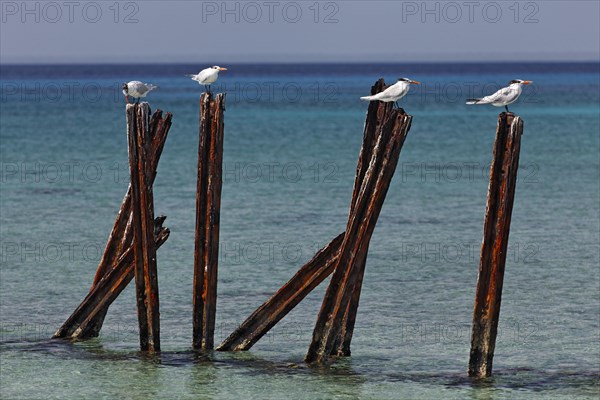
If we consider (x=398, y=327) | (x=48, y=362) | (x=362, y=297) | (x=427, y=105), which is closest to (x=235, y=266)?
(x=362, y=297)

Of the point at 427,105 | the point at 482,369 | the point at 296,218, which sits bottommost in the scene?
the point at 482,369

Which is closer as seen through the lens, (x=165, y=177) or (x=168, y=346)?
(x=168, y=346)

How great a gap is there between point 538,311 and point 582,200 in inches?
663

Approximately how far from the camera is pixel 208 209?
1614 centimetres

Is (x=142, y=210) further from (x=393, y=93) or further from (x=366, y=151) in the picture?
(x=393, y=93)

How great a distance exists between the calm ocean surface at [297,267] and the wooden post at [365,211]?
113cm

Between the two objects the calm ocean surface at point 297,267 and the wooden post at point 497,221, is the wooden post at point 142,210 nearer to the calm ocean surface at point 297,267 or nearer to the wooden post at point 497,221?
the calm ocean surface at point 297,267

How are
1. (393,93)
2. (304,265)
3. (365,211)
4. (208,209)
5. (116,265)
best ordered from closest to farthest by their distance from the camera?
(393,93)
(365,211)
(208,209)
(304,265)
(116,265)

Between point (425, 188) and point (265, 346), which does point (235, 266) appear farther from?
point (425, 188)

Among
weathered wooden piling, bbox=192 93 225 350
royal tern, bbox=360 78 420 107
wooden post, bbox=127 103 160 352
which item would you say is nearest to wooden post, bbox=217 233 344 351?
weathered wooden piling, bbox=192 93 225 350

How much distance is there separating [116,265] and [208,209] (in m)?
1.74

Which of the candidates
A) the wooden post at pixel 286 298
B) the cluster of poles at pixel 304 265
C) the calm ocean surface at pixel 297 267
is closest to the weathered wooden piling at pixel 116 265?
the cluster of poles at pixel 304 265

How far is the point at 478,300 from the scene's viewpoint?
14.9 metres

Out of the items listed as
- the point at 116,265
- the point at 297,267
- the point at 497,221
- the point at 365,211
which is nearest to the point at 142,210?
the point at 116,265
